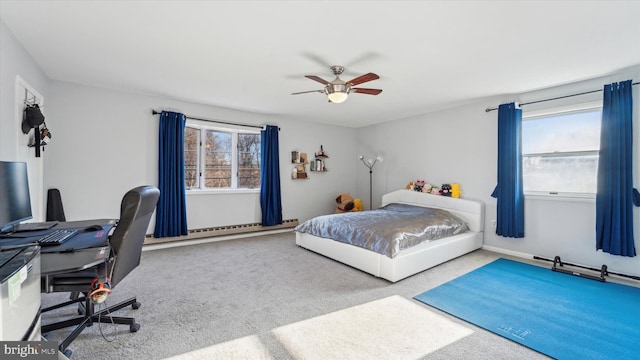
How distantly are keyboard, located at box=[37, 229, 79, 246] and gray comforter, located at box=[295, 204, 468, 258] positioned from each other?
8.87 feet

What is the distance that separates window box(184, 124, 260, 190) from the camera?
470cm

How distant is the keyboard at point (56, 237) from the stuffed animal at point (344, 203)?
15.0 feet

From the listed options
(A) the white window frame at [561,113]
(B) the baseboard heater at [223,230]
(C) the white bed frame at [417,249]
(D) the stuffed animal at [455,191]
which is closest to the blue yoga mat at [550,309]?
(C) the white bed frame at [417,249]

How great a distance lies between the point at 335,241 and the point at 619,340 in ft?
8.70

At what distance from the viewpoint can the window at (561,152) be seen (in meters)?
3.42

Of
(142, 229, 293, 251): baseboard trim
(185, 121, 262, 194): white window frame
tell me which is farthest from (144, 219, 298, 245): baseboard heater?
(185, 121, 262, 194): white window frame

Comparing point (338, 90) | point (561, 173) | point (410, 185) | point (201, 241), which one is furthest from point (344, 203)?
point (561, 173)

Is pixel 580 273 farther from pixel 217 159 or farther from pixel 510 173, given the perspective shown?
pixel 217 159

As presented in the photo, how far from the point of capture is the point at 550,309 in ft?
8.02

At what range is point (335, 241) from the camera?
373cm

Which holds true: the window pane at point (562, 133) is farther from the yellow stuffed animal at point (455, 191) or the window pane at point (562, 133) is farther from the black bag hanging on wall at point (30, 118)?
the black bag hanging on wall at point (30, 118)

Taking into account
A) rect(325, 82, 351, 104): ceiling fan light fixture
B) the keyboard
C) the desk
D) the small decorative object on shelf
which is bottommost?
the desk

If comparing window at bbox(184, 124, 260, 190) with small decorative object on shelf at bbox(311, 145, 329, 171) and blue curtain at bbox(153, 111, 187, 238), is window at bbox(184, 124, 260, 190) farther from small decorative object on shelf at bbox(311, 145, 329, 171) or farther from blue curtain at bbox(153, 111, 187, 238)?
small decorative object on shelf at bbox(311, 145, 329, 171)

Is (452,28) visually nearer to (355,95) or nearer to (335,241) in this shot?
(355,95)
